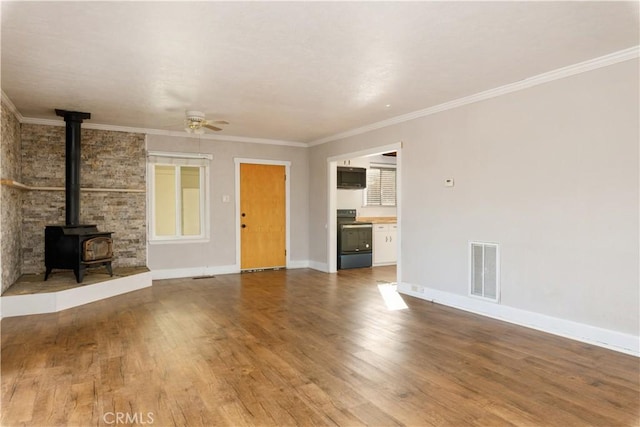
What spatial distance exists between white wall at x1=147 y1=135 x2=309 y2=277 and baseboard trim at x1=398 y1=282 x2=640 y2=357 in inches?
136

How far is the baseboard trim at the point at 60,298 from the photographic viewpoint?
442cm

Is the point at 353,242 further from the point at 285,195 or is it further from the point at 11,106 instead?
the point at 11,106

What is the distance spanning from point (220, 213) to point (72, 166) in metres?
2.52

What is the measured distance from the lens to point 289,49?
3.21 metres

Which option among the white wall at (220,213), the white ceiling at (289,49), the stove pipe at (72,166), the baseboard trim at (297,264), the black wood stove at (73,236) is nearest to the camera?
the white ceiling at (289,49)

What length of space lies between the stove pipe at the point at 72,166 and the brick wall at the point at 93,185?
620 mm

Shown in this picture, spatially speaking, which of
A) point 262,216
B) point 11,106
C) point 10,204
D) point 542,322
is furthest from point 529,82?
point 10,204

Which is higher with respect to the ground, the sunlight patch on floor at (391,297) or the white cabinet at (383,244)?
the white cabinet at (383,244)

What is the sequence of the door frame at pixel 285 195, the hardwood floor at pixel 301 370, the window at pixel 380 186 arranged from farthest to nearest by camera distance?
the window at pixel 380 186 < the door frame at pixel 285 195 < the hardwood floor at pixel 301 370

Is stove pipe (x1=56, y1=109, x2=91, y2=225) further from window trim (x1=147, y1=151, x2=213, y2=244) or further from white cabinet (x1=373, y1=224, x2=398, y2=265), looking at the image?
white cabinet (x1=373, y1=224, x2=398, y2=265)

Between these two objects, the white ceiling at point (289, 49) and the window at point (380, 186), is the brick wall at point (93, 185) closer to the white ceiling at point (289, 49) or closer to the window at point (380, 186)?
the white ceiling at point (289, 49)

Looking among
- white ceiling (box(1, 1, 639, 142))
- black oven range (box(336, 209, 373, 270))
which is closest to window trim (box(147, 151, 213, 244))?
white ceiling (box(1, 1, 639, 142))

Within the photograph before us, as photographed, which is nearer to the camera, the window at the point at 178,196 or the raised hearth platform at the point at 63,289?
the raised hearth platform at the point at 63,289

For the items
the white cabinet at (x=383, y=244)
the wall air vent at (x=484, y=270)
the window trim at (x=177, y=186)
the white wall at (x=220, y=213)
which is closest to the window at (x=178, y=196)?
the window trim at (x=177, y=186)
